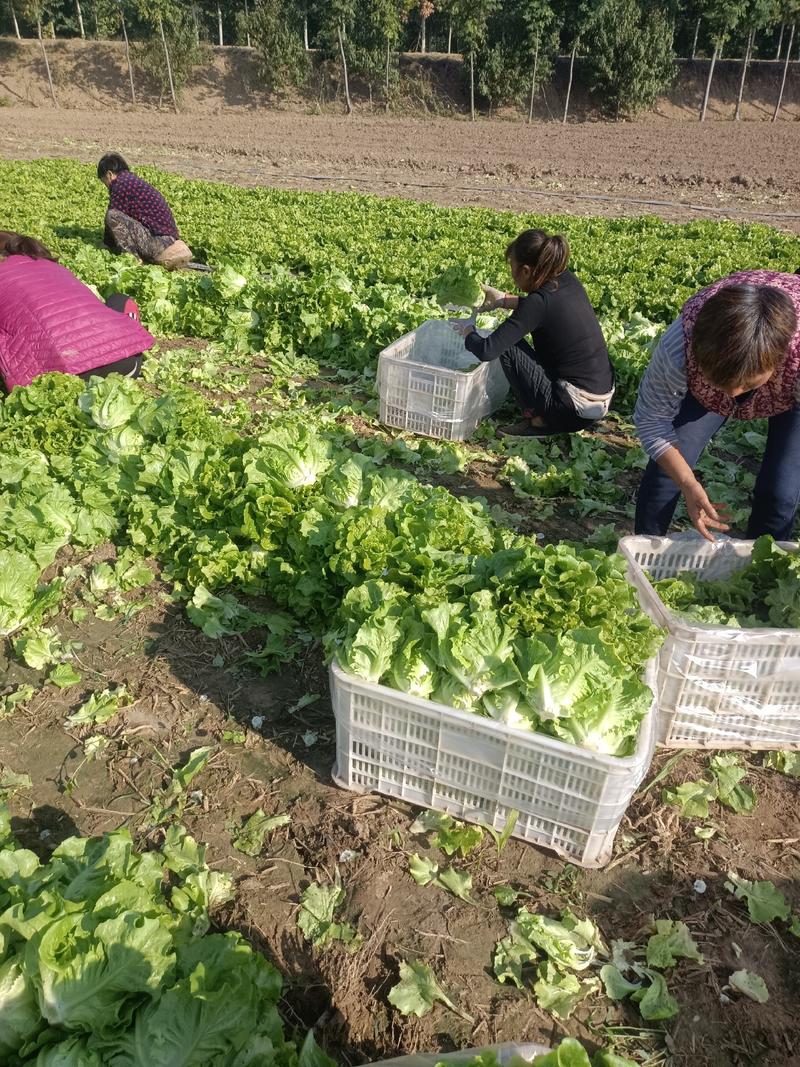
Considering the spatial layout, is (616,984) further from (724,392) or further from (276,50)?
(276,50)

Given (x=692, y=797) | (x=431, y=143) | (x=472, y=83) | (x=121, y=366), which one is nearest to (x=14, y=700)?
(x=692, y=797)

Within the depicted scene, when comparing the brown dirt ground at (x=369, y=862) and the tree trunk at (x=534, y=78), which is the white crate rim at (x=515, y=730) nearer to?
the brown dirt ground at (x=369, y=862)

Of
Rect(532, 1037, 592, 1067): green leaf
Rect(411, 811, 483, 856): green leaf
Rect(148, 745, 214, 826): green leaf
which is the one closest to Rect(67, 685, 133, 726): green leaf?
Rect(148, 745, 214, 826): green leaf

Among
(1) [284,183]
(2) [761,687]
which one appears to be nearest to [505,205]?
(1) [284,183]

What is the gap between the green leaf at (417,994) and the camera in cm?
271

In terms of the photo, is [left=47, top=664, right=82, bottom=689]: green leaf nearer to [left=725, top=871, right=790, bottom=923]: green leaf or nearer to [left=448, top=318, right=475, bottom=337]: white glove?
[left=725, top=871, right=790, bottom=923]: green leaf

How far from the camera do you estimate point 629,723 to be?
3.03 meters

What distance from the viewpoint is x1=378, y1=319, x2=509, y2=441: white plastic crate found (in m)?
6.96

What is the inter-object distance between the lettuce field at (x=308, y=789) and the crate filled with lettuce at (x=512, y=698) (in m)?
0.02

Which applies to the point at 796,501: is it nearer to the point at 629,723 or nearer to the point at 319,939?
the point at 629,723

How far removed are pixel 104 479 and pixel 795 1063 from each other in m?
5.35

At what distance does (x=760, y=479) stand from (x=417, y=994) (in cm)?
369

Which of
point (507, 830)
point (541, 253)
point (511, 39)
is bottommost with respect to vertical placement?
point (507, 830)

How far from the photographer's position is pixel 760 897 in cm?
312
